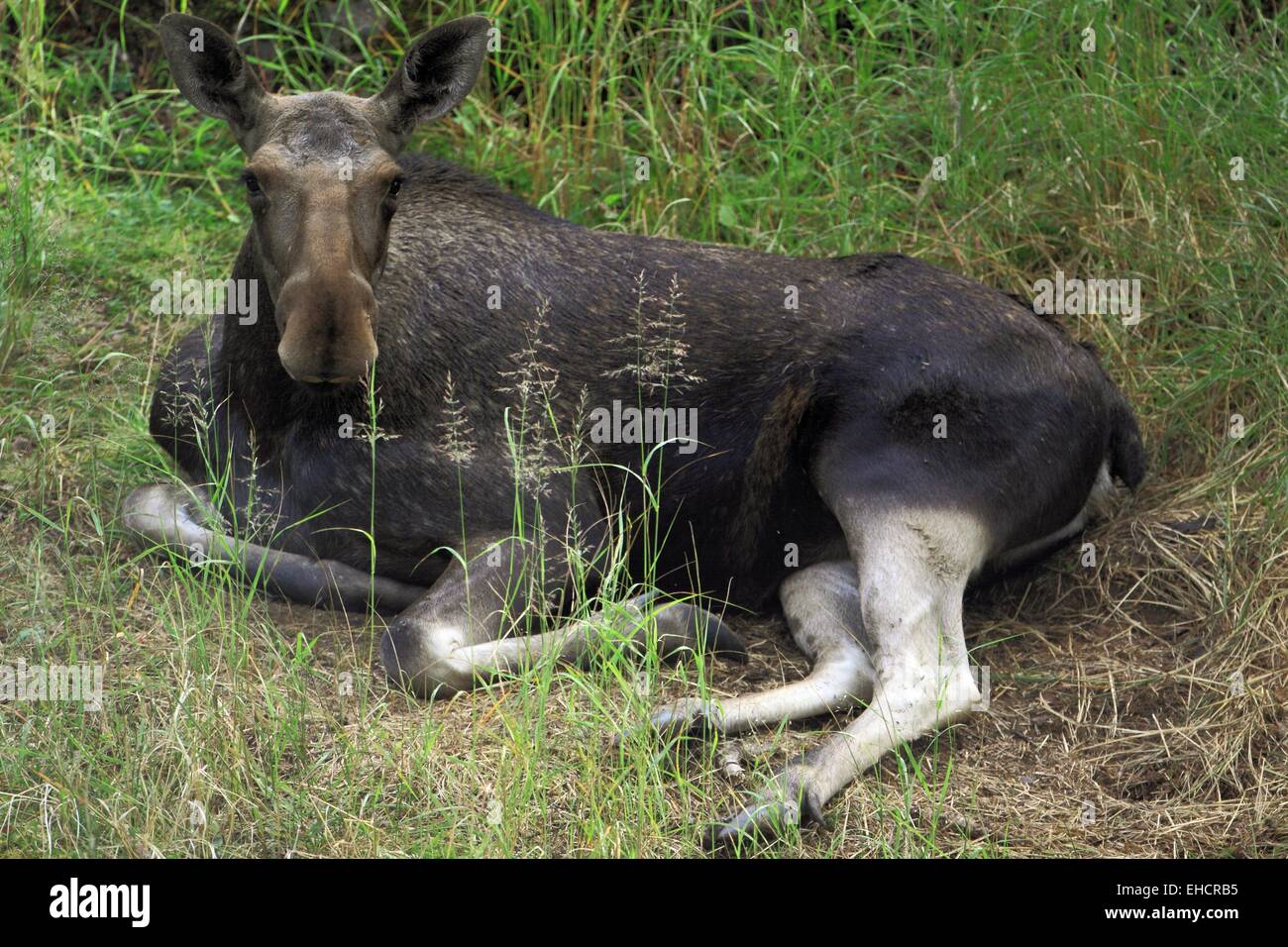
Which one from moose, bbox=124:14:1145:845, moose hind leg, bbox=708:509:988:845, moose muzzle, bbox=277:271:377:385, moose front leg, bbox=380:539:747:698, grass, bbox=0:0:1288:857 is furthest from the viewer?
moose, bbox=124:14:1145:845

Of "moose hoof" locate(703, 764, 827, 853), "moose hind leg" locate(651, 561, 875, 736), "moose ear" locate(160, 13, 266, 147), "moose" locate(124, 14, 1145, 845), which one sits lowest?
"moose hoof" locate(703, 764, 827, 853)

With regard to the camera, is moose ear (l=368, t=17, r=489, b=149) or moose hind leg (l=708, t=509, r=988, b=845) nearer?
moose hind leg (l=708, t=509, r=988, b=845)

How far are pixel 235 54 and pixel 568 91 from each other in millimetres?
2754

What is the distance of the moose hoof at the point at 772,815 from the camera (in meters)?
4.26

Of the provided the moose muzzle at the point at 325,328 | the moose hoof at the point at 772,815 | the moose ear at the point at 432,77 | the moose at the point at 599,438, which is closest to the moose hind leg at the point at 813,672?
→ the moose at the point at 599,438

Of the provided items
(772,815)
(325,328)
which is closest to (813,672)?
(772,815)

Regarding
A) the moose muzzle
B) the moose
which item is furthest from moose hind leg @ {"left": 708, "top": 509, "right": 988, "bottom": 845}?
the moose muzzle

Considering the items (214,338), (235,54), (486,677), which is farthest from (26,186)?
(486,677)

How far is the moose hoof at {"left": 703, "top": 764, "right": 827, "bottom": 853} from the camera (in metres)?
4.26

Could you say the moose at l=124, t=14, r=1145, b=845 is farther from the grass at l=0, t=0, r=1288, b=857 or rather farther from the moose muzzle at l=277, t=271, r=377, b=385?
the grass at l=0, t=0, r=1288, b=857

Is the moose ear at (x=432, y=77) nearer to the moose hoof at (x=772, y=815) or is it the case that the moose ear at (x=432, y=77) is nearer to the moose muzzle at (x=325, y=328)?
the moose muzzle at (x=325, y=328)

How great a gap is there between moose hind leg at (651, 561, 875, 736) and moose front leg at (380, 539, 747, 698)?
0.78 ft

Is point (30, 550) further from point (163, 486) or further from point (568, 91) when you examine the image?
point (568, 91)

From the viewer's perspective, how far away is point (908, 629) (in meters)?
5.04
